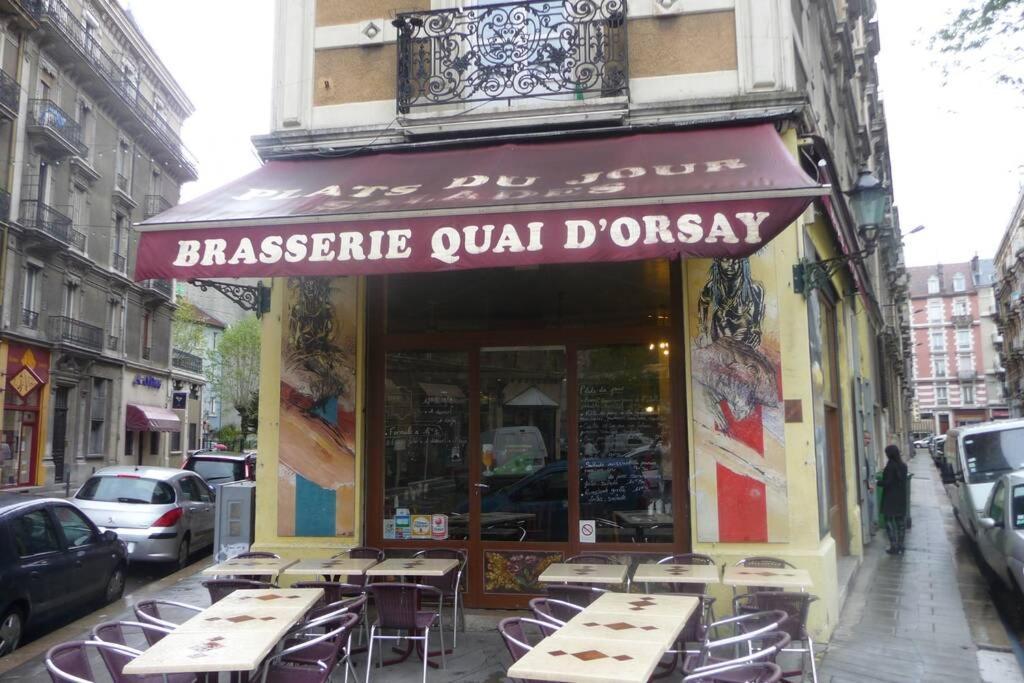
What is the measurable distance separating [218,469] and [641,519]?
9544 millimetres

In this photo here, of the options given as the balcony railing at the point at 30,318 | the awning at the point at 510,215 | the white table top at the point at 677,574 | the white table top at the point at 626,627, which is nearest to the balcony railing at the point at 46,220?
the balcony railing at the point at 30,318

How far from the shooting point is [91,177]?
3156cm

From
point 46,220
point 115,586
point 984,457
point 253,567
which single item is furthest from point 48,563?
point 46,220

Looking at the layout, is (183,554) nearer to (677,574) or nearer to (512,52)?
(677,574)

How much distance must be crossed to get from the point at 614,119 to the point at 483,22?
1.69 meters

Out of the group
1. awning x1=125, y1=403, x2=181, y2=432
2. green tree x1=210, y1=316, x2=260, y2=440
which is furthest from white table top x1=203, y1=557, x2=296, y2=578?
green tree x1=210, y1=316, x2=260, y2=440

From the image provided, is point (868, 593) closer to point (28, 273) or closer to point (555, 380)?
point (555, 380)

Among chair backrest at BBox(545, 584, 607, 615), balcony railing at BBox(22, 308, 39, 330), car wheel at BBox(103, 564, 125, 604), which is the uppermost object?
balcony railing at BBox(22, 308, 39, 330)

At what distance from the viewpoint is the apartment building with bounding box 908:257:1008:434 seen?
91.2 metres

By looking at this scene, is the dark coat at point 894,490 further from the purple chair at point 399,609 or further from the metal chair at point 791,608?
the purple chair at point 399,609

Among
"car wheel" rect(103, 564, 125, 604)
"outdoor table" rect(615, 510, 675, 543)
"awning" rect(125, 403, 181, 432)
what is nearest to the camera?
"outdoor table" rect(615, 510, 675, 543)

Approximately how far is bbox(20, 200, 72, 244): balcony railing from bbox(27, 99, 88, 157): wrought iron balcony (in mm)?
2096

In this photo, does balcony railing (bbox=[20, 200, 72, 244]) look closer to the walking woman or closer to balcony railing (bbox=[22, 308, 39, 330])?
balcony railing (bbox=[22, 308, 39, 330])

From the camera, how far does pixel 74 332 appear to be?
30203 millimetres
